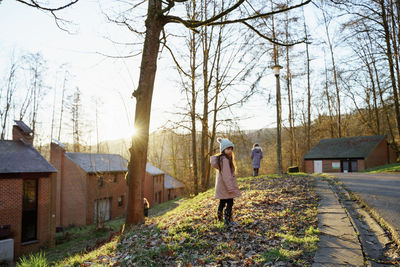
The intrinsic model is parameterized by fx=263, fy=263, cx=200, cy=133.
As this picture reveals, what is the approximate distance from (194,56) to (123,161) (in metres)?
22.1

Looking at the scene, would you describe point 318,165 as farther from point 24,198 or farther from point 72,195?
Answer: point 24,198

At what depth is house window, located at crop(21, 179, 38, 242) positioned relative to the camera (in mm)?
16891

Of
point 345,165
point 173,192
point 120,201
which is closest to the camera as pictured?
point 345,165

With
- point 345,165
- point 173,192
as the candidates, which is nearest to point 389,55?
point 345,165

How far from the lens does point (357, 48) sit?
23156 millimetres

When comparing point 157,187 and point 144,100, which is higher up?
point 144,100

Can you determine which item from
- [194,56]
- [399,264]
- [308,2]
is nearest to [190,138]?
[194,56]

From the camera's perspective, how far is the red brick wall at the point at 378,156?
28.5m

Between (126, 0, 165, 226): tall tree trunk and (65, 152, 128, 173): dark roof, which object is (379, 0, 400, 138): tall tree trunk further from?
(65, 152, 128, 173): dark roof

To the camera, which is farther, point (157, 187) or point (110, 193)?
point (157, 187)

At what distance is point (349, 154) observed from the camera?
29.2 meters

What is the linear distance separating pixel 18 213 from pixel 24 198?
105 centimetres

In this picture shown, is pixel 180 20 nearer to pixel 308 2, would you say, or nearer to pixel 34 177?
pixel 308 2

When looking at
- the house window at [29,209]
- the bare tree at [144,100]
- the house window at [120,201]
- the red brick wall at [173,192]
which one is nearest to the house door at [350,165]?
the red brick wall at [173,192]
